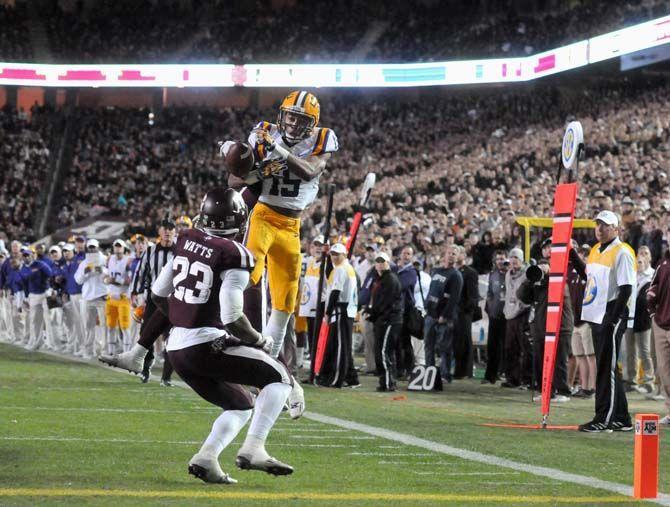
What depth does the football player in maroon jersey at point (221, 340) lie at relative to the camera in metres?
6.95

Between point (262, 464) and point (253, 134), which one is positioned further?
point (253, 134)

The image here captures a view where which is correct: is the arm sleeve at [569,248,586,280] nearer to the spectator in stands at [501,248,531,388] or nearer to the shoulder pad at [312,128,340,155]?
the shoulder pad at [312,128,340,155]

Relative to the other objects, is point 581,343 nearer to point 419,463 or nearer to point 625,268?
point 625,268

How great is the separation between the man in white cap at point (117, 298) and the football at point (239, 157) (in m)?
10.8

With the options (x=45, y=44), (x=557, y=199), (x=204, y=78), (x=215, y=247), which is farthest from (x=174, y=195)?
(x=215, y=247)

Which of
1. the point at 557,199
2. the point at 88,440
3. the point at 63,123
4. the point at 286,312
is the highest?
the point at 63,123

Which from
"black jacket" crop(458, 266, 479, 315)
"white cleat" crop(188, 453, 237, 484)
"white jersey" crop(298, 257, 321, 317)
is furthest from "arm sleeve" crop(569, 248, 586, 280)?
"white jersey" crop(298, 257, 321, 317)

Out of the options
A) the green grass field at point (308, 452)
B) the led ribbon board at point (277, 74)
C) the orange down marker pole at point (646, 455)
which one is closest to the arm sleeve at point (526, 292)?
the green grass field at point (308, 452)

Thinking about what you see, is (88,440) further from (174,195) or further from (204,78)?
(204,78)

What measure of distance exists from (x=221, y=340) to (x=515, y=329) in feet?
32.6

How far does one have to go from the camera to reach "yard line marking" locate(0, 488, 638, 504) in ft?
21.4

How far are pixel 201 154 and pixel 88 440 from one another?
→ 34908 mm

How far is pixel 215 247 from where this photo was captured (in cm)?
700

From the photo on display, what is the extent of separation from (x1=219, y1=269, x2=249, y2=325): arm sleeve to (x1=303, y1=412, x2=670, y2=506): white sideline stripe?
2172 millimetres
